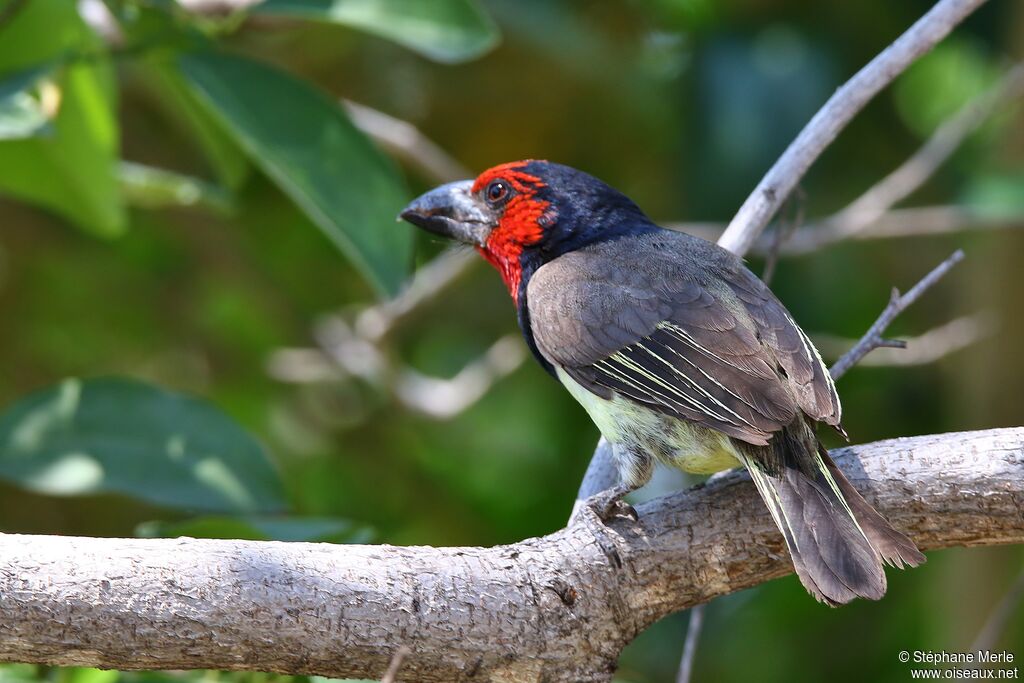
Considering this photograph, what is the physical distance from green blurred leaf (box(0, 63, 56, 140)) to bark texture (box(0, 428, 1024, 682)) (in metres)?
0.91

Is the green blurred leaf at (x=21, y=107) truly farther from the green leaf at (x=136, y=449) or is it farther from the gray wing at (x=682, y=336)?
the gray wing at (x=682, y=336)

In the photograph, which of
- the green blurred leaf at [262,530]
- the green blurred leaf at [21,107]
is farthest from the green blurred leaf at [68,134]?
the green blurred leaf at [262,530]

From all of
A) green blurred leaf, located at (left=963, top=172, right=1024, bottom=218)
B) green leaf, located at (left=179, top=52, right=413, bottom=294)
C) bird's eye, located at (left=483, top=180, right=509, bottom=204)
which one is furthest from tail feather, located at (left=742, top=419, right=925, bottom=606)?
green blurred leaf, located at (left=963, top=172, right=1024, bottom=218)

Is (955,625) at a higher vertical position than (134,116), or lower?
lower

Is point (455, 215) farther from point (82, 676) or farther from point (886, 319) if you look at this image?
point (82, 676)

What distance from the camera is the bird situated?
216cm

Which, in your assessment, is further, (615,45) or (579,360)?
(615,45)

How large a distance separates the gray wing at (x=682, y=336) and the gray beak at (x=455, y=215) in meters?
0.36

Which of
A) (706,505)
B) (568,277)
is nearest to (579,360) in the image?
(568,277)

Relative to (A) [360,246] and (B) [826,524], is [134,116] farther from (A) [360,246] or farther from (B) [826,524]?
(B) [826,524]

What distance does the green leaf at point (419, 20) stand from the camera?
2971 mm

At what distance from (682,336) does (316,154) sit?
0.94 m

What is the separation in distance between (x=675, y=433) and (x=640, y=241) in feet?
2.13

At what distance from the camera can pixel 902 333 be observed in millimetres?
4926
